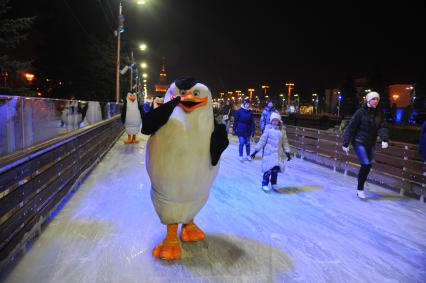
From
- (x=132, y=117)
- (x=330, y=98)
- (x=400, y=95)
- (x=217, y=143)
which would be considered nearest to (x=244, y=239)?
(x=217, y=143)

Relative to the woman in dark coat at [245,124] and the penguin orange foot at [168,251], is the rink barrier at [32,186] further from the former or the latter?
the woman in dark coat at [245,124]

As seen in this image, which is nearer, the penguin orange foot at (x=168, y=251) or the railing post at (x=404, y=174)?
the penguin orange foot at (x=168, y=251)

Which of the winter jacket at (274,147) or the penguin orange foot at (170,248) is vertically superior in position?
the winter jacket at (274,147)

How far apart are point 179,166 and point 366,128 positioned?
3920 mm

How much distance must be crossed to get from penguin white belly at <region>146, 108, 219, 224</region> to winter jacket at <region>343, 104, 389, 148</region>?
11.5ft

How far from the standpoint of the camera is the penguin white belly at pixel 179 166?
12.5 ft

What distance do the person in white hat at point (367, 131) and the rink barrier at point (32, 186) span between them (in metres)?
4.38

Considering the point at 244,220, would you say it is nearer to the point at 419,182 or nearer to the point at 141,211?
the point at 141,211

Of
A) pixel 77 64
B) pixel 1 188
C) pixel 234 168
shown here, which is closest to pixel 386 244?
pixel 1 188

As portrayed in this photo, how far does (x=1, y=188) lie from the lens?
3.32 metres

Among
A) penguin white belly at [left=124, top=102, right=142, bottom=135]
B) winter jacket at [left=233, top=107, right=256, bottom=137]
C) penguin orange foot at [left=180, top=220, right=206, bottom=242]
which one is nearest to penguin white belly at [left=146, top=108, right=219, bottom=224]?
penguin orange foot at [left=180, top=220, right=206, bottom=242]

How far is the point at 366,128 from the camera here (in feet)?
21.4

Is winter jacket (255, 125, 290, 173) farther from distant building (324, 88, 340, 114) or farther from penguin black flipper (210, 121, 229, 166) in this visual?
distant building (324, 88, 340, 114)

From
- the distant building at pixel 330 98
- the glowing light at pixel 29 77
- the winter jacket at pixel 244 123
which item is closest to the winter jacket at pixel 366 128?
the winter jacket at pixel 244 123
